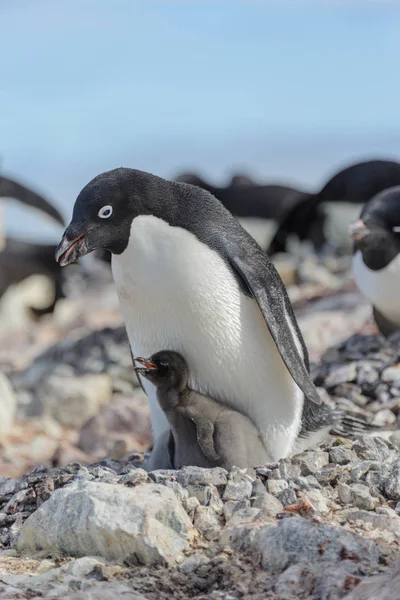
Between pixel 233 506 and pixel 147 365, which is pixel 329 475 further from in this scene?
pixel 147 365

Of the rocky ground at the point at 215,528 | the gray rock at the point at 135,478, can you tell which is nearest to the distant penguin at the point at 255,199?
the rocky ground at the point at 215,528

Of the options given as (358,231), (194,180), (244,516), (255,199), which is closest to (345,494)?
(244,516)

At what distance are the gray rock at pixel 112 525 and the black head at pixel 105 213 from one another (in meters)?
1.04

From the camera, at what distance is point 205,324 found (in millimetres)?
4594

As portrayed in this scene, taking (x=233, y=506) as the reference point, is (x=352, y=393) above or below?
above

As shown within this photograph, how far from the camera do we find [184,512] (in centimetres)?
373

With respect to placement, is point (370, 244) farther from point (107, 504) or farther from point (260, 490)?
point (107, 504)

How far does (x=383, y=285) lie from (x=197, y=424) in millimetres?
3116

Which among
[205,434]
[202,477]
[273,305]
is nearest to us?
[202,477]

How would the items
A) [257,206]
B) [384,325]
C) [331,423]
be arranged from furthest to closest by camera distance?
1. [257,206]
2. [384,325]
3. [331,423]

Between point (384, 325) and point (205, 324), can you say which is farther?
point (384, 325)

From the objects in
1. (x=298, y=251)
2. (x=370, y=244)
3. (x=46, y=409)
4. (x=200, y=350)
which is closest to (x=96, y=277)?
(x=298, y=251)

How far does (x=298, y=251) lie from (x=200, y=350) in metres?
8.56

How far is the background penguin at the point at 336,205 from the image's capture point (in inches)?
474
